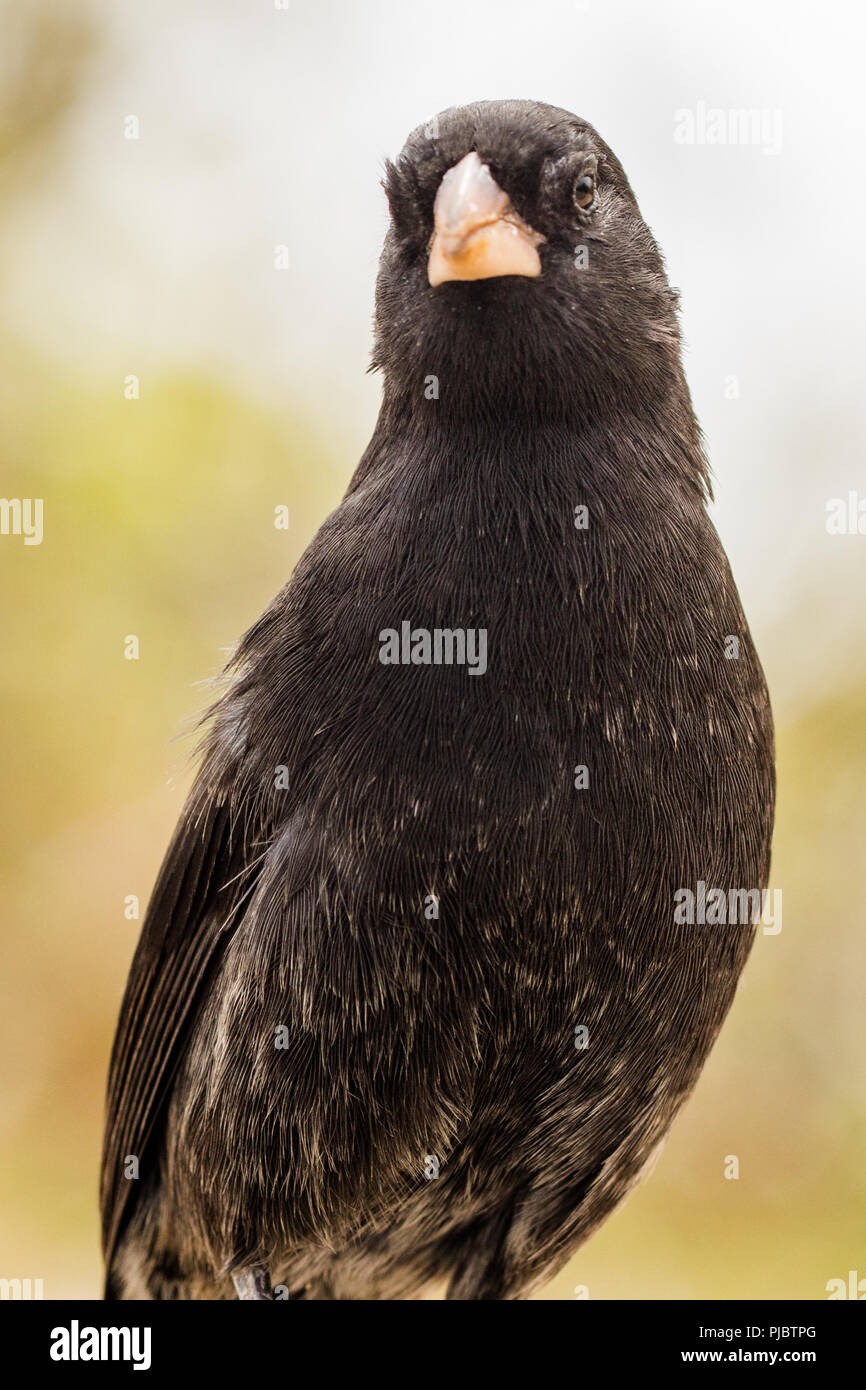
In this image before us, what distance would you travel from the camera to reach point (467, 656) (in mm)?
2393

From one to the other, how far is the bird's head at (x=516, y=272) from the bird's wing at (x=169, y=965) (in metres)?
0.95

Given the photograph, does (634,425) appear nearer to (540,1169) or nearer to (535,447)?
(535,447)

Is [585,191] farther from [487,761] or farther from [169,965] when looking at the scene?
[169,965]

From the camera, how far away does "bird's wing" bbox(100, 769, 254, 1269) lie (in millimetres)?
2734

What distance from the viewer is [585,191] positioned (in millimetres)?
2504

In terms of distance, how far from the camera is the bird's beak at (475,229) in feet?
7.60

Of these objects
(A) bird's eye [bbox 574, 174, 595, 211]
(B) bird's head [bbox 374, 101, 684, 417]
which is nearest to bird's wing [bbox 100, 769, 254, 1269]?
(B) bird's head [bbox 374, 101, 684, 417]

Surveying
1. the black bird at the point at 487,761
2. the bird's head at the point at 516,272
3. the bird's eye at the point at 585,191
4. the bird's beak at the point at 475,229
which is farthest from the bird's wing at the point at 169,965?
the bird's eye at the point at 585,191

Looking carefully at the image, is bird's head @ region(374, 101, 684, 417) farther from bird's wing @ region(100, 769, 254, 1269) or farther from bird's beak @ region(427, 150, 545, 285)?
bird's wing @ region(100, 769, 254, 1269)

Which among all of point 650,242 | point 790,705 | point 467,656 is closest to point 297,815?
point 467,656

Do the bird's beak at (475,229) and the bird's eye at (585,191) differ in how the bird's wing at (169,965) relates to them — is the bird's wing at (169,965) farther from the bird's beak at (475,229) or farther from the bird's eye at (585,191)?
the bird's eye at (585,191)

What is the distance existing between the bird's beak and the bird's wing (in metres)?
1.10

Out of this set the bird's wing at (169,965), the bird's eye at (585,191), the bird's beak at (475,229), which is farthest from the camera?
the bird's wing at (169,965)

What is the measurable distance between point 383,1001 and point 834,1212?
1.79m
